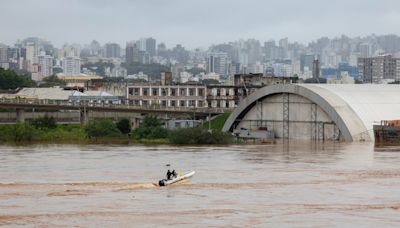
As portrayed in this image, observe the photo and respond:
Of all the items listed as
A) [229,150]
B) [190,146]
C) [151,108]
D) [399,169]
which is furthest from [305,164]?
[151,108]

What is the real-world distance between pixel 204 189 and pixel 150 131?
30482 millimetres

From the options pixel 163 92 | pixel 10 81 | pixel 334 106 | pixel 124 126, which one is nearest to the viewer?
pixel 334 106

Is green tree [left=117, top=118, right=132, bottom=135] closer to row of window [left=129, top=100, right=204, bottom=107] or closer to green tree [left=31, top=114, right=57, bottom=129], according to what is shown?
green tree [left=31, top=114, right=57, bottom=129]

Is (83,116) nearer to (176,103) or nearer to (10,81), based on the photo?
(176,103)

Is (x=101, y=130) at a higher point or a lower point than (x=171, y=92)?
lower

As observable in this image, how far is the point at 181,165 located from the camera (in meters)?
42.9

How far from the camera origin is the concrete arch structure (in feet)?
188

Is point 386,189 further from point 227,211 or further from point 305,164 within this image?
point 305,164

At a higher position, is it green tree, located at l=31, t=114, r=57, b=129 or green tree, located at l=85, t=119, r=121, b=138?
green tree, located at l=31, t=114, r=57, b=129

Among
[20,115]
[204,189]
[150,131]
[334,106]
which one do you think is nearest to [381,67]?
[20,115]

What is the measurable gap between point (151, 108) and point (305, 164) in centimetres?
3208

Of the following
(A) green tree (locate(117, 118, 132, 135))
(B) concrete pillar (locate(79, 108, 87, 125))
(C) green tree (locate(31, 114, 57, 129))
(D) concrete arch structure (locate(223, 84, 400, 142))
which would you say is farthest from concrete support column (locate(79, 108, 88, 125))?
(D) concrete arch structure (locate(223, 84, 400, 142))

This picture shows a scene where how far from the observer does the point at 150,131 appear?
6397cm

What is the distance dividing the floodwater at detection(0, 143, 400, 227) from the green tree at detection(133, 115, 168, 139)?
40.1 ft
